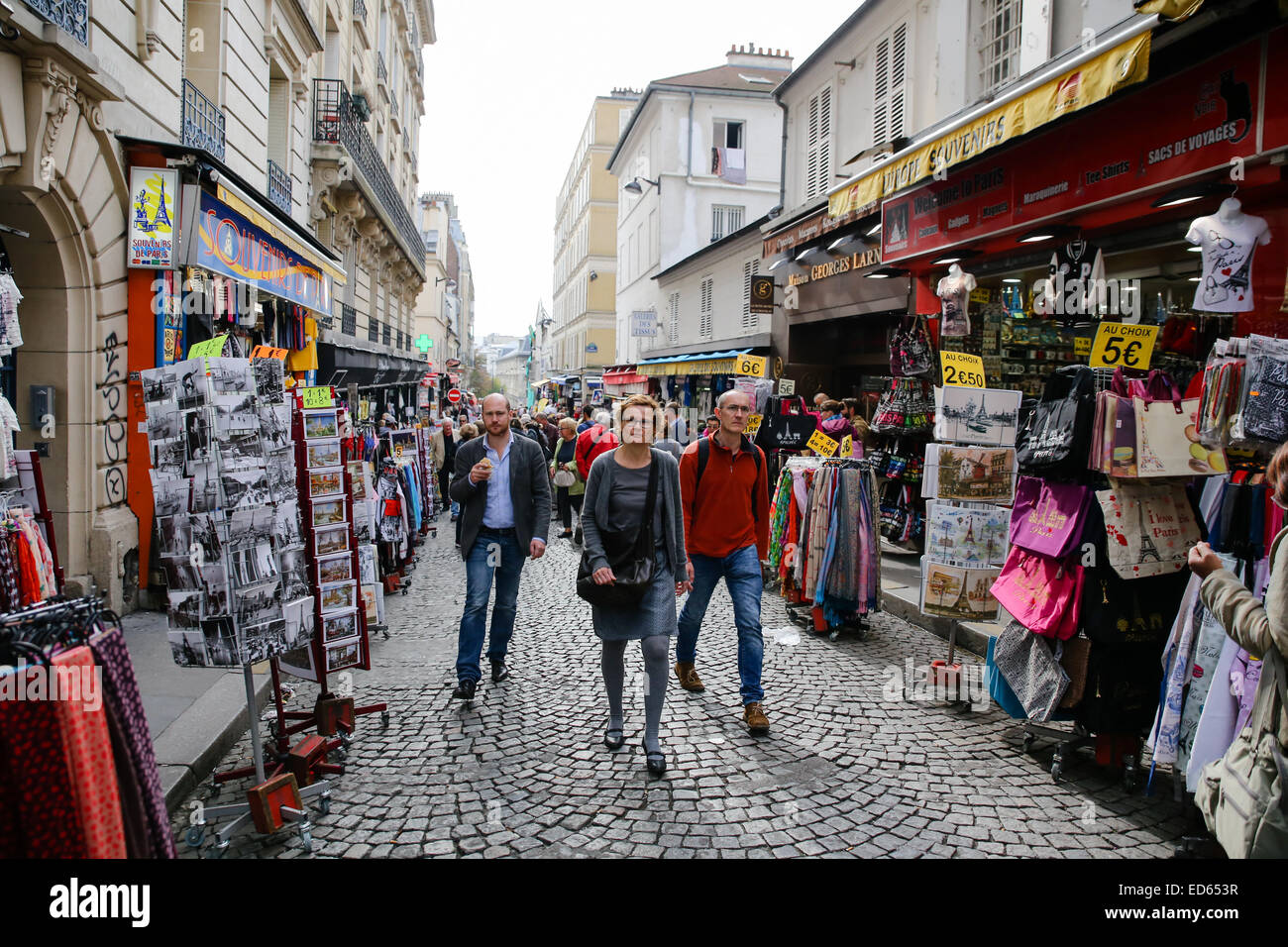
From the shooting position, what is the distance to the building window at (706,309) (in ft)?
74.7

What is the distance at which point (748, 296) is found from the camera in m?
19.9

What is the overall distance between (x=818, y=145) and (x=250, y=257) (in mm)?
10457

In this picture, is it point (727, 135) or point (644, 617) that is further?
point (727, 135)

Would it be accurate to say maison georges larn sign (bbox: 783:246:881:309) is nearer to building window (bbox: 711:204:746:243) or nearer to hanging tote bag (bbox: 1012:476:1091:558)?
hanging tote bag (bbox: 1012:476:1091:558)

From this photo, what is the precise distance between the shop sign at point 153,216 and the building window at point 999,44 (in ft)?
29.2

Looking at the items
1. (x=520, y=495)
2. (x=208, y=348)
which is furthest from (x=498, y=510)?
(x=208, y=348)

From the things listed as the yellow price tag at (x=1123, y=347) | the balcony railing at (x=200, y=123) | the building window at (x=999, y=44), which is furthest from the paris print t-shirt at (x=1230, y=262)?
the balcony railing at (x=200, y=123)

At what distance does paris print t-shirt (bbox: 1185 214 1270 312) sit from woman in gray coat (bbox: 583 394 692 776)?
4018mm

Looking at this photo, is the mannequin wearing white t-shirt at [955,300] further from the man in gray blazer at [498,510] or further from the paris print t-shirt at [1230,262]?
the man in gray blazer at [498,510]

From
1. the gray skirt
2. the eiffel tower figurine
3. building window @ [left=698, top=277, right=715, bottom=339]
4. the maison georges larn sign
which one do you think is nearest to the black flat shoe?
the gray skirt

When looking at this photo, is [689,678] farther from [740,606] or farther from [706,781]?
[706,781]
